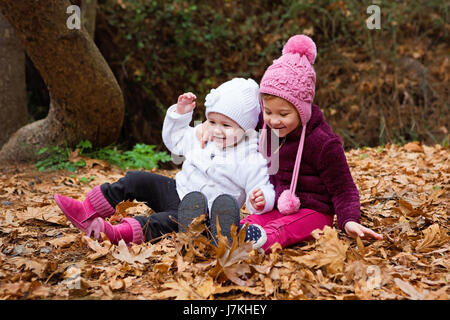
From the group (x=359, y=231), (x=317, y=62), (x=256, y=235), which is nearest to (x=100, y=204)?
(x=256, y=235)

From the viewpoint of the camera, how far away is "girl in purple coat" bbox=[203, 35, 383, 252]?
8.34 feet

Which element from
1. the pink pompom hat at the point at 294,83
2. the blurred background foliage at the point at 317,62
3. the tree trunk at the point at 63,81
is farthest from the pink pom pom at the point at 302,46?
the blurred background foliage at the point at 317,62

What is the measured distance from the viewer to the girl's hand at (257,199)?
8.63 feet

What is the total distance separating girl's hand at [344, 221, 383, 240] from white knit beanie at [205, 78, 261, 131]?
845 mm

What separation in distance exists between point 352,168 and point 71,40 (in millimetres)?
3395

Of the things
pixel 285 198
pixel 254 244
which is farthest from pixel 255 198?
pixel 254 244

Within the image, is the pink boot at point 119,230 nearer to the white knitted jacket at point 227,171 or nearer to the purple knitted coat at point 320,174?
the white knitted jacket at point 227,171

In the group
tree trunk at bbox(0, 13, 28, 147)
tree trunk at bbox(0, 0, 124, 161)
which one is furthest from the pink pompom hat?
tree trunk at bbox(0, 13, 28, 147)

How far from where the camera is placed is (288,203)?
8.58 feet

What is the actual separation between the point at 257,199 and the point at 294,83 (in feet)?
2.33

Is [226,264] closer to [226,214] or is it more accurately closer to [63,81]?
[226,214]

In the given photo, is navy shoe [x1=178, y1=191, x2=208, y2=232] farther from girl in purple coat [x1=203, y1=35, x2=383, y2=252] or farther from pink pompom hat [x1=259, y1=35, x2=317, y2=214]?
pink pompom hat [x1=259, y1=35, x2=317, y2=214]

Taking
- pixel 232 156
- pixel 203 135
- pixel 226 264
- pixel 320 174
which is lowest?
pixel 226 264

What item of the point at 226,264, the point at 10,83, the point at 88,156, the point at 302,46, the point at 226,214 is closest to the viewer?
the point at 226,264
